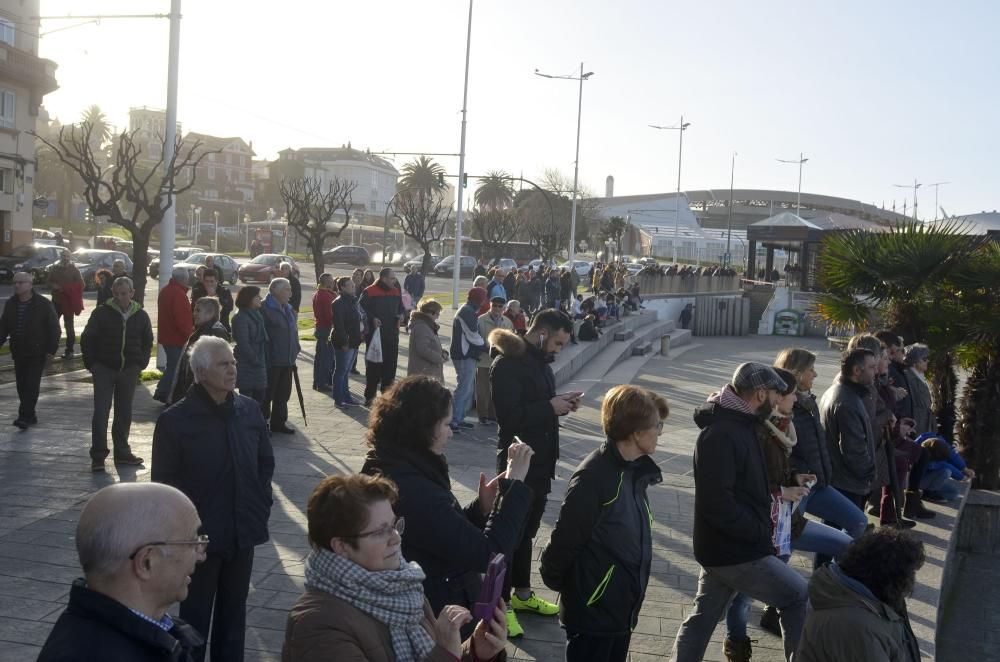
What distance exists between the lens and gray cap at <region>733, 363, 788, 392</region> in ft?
15.4

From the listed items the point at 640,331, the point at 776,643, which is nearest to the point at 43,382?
the point at 776,643

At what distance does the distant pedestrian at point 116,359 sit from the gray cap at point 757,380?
19.4 feet

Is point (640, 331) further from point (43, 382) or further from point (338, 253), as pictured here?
point (338, 253)

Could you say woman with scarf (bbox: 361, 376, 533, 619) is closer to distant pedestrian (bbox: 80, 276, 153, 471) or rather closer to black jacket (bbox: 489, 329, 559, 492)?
black jacket (bbox: 489, 329, 559, 492)

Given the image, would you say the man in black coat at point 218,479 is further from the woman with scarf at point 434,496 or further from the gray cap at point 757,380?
the gray cap at point 757,380

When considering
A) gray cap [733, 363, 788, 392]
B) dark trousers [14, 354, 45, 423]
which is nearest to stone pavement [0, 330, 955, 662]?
dark trousers [14, 354, 45, 423]

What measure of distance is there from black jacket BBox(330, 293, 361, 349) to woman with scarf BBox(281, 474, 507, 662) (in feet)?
33.0

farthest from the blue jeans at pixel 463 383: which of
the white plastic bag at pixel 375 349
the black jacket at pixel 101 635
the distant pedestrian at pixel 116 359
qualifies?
the black jacket at pixel 101 635

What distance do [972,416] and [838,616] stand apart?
789 centimetres

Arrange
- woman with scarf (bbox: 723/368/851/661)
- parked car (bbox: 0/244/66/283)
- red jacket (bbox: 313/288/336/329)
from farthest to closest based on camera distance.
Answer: parked car (bbox: 0/244/66/283) < red jacket (bbox: 313/288/336/329) < woman with scarf (bbox: 723/368/851/661)

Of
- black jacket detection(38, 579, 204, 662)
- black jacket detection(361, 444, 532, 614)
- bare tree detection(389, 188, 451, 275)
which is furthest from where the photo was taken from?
→ bare tree detection(389, 188, 451, 275)

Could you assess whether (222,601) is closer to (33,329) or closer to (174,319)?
(33,329)

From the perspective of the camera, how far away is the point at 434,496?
3.43m

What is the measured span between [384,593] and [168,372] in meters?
9.51
